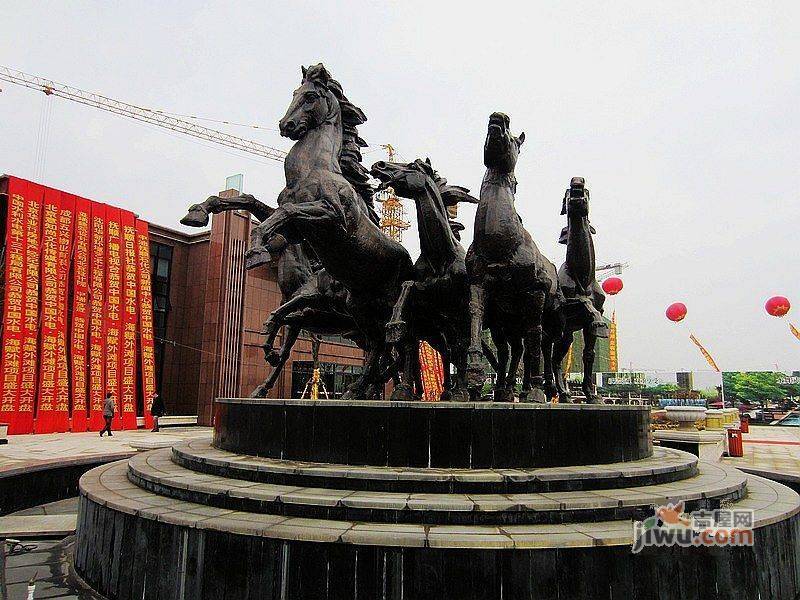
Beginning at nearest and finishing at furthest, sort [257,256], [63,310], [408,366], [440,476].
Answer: [440,476] → [257,256] → [408,366] → [63,310]

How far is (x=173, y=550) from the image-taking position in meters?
4.46

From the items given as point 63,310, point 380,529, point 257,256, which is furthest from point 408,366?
point 63,310

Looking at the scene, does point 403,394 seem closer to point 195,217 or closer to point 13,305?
point 195,217

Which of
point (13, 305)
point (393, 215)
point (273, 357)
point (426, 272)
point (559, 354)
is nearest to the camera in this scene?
point (426, 272)

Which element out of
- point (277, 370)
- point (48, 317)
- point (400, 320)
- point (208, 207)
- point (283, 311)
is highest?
point (208, 207)

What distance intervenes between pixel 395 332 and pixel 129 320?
22263mm

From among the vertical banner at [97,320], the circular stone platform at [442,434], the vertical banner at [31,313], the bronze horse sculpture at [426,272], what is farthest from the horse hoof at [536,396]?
the vertical banner at [97,320]

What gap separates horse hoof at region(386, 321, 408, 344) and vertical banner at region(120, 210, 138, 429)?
21706mm

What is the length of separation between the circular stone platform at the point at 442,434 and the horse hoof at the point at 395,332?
163 cm

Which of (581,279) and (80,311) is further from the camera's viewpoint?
(80,311)

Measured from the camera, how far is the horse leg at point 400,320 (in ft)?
24.9

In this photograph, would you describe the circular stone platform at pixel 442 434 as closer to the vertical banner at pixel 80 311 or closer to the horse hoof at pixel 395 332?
the horse hoof at pixel 395 332

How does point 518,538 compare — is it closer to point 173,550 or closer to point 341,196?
point 173,550

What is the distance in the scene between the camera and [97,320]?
80.4ft
